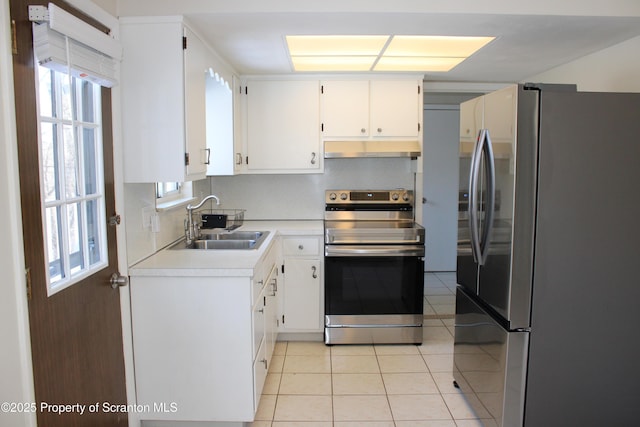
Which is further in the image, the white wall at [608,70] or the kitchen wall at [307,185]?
the kitchen wall at [307,185]

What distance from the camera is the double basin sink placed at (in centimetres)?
320

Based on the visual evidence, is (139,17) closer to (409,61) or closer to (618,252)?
(409,61)

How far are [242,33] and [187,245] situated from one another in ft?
4.46

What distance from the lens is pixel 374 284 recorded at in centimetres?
364

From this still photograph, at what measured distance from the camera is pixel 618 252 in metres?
2.23

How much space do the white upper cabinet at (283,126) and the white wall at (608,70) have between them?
1.85 metres

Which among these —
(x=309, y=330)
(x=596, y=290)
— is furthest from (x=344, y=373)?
(x=596, y=290)

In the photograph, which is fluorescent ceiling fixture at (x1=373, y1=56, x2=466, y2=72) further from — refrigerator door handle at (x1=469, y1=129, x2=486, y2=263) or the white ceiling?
refrigerator door handle at (x1=469, y1=129, x2=486, y2=263)

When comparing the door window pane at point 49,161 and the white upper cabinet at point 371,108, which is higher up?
the white upper cabinet at point 371,108

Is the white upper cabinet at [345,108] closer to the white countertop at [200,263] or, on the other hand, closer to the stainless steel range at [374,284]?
the stainless steel range at [374,284]

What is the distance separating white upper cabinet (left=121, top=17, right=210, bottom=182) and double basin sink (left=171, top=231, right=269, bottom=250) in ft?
2.71

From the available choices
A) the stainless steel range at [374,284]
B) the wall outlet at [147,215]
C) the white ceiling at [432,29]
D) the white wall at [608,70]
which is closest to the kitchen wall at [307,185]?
the stainless steel range at [374,284]

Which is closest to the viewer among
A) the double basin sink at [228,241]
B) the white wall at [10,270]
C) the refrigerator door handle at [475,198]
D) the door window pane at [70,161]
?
the white wall at [10,270]

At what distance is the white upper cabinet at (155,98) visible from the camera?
2299 millimetres
